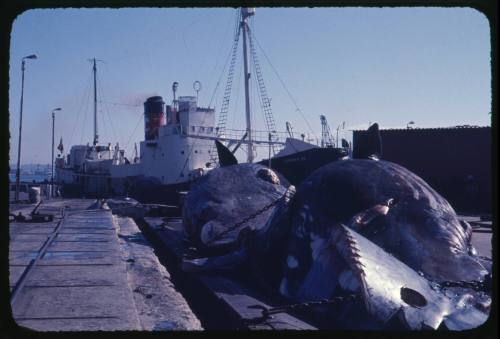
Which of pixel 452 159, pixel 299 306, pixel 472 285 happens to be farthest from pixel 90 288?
pixel 452 159

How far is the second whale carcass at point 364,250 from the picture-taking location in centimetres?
490

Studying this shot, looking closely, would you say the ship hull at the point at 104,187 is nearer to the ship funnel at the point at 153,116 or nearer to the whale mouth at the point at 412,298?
the ship funnel at the point at 153,116

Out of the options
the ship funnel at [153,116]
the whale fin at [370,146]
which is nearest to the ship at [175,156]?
the ship funnel at [153,116]

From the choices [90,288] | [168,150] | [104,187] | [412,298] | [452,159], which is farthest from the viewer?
[104,187]

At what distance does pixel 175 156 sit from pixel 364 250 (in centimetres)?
3313

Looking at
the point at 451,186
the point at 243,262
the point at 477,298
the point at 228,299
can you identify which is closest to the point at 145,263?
the point at 243,262

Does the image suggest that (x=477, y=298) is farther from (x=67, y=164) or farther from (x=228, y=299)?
(x=67, y=164)

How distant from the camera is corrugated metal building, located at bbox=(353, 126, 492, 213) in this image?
82.7 feet

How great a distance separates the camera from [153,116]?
43.9 m

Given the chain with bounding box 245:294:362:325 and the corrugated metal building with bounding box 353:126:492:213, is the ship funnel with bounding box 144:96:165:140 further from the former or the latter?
the chain with bounding box 245:294:362:325

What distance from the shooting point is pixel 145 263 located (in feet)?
29.6

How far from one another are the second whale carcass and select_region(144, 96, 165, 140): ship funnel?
1322 inches

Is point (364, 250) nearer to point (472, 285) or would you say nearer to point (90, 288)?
point (472, 285)

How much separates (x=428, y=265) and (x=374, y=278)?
63.7 inches
